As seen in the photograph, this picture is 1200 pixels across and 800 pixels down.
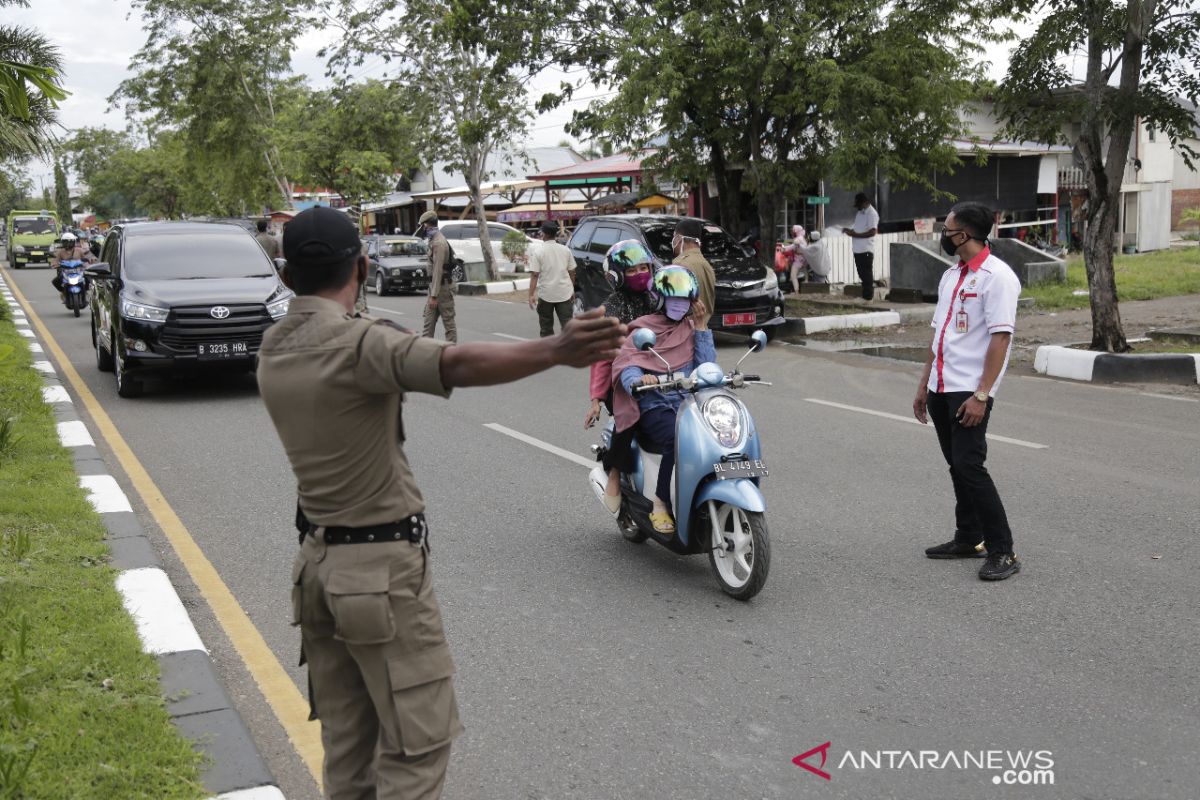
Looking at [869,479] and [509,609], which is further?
[869,479]

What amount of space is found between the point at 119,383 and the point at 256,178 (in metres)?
36.1

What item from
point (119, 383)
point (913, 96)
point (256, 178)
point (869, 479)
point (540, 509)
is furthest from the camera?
point (256, 178)

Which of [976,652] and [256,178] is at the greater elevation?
[256,178]

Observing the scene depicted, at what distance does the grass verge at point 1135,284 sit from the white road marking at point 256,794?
17.3 m

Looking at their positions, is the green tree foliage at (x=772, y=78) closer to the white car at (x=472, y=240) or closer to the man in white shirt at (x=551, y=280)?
the man in white shirt at (x=551, y=280)

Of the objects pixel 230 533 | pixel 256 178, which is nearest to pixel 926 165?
pixel 230 533

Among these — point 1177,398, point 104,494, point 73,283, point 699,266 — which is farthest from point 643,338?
point 73,283

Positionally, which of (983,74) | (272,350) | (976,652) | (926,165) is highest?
(983,74)

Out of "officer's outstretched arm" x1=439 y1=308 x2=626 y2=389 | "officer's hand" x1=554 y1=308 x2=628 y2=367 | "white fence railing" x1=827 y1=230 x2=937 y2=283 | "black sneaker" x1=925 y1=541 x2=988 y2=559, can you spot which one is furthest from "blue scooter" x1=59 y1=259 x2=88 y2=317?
"officer's hand" x1=554 y1=308 x2=628 y2=367

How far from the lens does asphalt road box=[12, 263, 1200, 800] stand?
381 cm

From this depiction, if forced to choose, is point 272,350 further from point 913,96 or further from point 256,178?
point 256,178

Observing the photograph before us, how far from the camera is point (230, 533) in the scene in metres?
6.71
